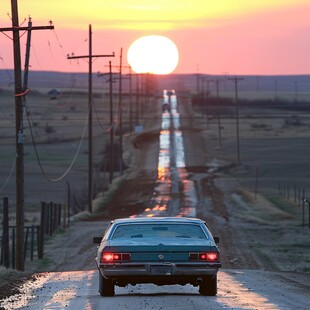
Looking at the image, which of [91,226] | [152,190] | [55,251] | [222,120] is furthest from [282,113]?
[55,251]

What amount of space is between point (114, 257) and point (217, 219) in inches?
1437

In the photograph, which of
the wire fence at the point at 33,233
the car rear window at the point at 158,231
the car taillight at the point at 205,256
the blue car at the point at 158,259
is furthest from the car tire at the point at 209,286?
the wire fence at the point at 33,233

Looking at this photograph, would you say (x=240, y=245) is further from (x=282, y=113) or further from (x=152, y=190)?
(x=282, y=113)

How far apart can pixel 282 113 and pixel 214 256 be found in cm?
14742

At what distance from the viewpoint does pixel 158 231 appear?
1805 cm

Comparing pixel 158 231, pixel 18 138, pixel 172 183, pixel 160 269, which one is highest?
pixel 18 138

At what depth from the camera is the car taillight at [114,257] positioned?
1717cm

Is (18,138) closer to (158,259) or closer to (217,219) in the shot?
(158,259)

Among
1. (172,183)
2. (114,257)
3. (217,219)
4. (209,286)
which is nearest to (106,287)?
(114,257)

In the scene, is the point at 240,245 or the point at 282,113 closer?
the point at 240,245

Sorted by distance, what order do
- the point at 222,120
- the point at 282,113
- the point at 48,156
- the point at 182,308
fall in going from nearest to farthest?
the point at 182,308 → the point at 48,156 → the point at 222,120 → the point at 282,113

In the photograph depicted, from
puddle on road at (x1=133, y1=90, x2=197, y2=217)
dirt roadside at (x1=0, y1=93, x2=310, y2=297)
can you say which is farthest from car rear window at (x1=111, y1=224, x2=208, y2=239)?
puddle on road at (x1=133, y1=90, x2=197, y2=217)

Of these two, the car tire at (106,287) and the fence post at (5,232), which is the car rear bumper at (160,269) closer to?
the car tire at (106,287)

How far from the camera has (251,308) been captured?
16.1 meters
